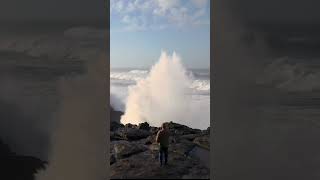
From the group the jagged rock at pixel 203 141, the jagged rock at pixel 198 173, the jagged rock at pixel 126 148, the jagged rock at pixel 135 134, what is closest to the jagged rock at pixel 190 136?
the jagged rock at pixel 203 141

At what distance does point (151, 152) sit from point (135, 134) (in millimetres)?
1431

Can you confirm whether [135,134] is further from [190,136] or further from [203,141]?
[203,141]

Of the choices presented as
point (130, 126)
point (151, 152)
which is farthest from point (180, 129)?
point (151, 152)

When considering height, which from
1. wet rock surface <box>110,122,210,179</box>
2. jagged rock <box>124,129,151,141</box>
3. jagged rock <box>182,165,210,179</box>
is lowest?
jagged rock <box>182,165,210,179</box>

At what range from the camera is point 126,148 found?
928 centimetres

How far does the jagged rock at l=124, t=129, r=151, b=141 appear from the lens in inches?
412

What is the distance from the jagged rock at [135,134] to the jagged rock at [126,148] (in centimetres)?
64

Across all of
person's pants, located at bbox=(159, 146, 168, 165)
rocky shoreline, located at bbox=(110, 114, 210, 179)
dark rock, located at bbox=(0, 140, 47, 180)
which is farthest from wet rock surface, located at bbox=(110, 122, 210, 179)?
dark rock, located at bbox=(0, 140, 47, 180)

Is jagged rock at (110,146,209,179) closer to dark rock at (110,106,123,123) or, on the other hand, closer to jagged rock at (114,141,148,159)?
jagged rock at (114,141,148,159)

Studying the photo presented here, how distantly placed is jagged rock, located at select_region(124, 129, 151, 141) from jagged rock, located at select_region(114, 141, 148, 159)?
2.11ft

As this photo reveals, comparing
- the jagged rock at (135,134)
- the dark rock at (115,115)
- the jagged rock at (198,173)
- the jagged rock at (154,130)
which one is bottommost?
the jagged rock at (198,173)

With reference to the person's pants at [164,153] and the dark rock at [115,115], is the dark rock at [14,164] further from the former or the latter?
the dark rock at [115,115]

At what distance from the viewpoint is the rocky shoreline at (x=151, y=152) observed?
7.84m

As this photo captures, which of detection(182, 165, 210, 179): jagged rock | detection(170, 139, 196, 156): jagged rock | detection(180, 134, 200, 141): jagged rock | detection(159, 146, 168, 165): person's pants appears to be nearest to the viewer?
detection(182, 165, 210, 179): jagged rock
